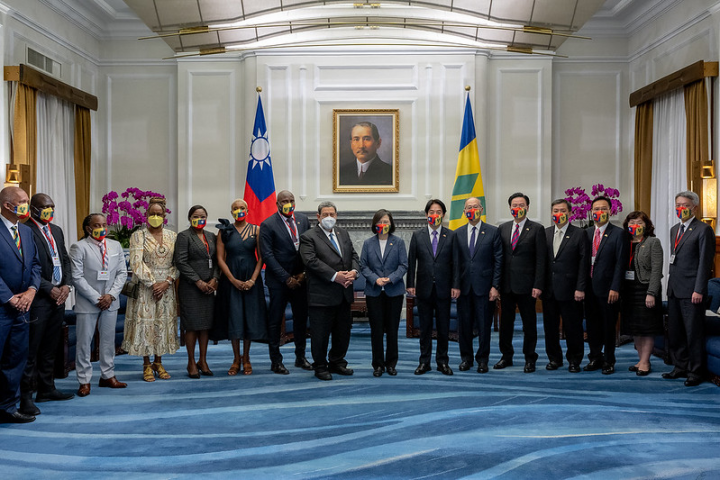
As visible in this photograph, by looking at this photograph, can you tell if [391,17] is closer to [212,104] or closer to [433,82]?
[433,82]

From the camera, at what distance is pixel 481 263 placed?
17.6 ft

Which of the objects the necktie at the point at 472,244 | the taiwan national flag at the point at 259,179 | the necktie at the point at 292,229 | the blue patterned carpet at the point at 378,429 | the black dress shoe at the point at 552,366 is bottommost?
the blue patterned carpet at the point at 378,429

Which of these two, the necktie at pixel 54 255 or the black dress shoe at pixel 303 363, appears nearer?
the necktie at pixel 54 255

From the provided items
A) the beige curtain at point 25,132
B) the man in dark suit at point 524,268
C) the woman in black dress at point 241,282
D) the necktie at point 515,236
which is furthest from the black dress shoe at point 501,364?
the beige curtain at point 25,132


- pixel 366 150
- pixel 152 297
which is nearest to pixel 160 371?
pixel 152 297

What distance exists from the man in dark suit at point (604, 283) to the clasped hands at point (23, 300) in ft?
14.3

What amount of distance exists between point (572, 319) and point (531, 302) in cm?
39

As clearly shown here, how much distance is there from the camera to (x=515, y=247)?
539 centimetres

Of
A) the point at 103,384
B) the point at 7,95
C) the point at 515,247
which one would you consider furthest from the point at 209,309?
the point at 7,95

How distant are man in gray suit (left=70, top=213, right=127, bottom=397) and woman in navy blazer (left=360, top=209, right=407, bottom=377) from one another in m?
1.99

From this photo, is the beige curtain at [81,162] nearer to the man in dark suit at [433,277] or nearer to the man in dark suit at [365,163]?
the man in dark suit at [365,163]

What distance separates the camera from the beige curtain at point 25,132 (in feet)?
23.6

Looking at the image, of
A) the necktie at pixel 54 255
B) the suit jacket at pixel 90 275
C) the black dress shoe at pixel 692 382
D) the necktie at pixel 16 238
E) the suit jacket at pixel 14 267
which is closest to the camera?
the suit jacket at pixel 14 267

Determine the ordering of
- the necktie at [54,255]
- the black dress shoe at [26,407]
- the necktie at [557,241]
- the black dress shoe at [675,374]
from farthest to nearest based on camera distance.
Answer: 1. the necktie at [557,241]
2. the black dress shoe at [675,374]
3. the necktie at [54,255]
4. the black dress shoe at [26,407]
